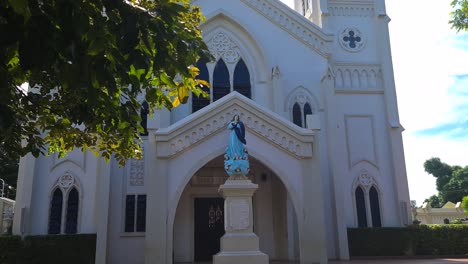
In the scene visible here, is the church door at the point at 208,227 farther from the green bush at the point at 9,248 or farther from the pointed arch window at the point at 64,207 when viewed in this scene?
the green bush at the point at 9,248

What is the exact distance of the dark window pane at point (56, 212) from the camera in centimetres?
1730

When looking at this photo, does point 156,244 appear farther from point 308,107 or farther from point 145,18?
point 145,18

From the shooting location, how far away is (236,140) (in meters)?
14.2

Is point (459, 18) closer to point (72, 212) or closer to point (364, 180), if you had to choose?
point (364, 180)

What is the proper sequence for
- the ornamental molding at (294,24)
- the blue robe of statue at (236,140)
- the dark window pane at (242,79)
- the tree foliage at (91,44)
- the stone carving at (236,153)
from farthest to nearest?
the ornamental molding at (294,24) → the dark window pane at (242,79) → the blue robe of statue at (236,140) → the stone carving at (236,153) → the tree foliage at (91,44)

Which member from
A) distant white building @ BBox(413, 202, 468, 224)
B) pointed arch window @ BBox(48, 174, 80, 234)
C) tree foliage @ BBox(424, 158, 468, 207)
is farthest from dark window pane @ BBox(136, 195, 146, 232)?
tree foliage @ BBox(424, 158, 468, 207)

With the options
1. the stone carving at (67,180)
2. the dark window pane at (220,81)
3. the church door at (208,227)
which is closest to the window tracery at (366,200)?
the church door at (208,227)

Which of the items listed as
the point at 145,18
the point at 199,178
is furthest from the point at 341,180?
the point at 145,18

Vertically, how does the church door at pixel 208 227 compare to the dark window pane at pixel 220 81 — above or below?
below

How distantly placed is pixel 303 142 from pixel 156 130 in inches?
201

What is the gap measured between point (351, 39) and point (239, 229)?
12.9 meters

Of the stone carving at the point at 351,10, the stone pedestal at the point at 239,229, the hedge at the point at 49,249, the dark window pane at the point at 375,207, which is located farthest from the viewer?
the stone carving at the point at 351,10

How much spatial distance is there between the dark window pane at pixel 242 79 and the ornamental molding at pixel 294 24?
2603 mm

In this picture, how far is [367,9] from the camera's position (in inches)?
887
